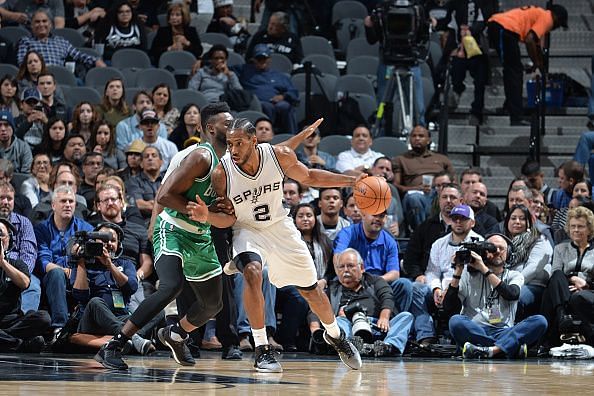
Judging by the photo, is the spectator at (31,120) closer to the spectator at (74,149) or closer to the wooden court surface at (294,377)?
the spectator at (74,149)

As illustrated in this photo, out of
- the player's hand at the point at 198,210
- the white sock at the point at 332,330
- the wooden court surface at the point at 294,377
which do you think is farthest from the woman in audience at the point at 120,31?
the player's hand at the point at 198,210

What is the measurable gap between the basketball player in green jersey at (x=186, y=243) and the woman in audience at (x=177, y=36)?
750cm

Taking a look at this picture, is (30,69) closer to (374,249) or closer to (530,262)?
(374,249)

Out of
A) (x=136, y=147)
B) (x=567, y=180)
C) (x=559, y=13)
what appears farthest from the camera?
(x=559, y=13)

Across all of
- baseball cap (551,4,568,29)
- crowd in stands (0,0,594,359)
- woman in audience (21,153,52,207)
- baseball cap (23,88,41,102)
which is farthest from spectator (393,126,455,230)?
baseball cap (23,88,41,102)

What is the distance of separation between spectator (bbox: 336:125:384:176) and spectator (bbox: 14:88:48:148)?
10.1ft

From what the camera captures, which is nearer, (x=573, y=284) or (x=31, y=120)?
(x=573, y=284)

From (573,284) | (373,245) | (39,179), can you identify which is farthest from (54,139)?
(573,284)

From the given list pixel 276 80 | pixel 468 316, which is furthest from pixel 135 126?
pixel 468 316

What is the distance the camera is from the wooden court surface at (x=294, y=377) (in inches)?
257

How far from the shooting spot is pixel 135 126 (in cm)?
1292

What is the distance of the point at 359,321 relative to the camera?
10.4 m

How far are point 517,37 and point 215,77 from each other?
3.65m

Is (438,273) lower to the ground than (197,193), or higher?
lower
